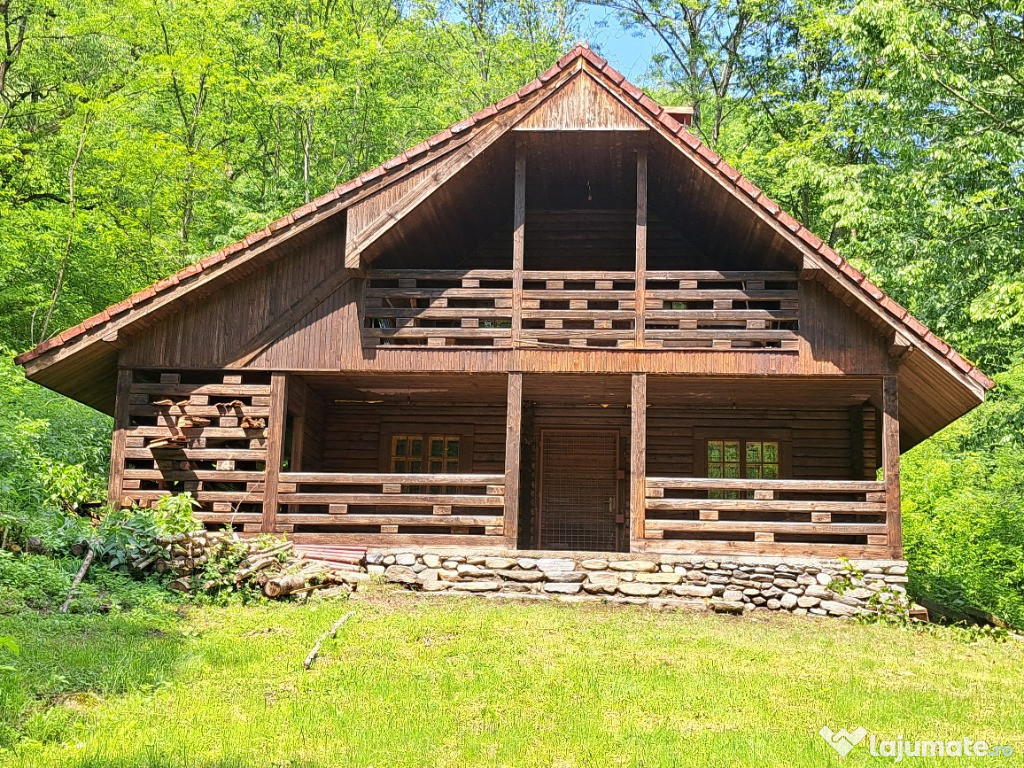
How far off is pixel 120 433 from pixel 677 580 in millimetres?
8328

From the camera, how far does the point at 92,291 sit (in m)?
25.7

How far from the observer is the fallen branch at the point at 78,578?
980 cm

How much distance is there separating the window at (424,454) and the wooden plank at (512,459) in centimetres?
415

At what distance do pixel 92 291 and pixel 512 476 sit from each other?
1732cm

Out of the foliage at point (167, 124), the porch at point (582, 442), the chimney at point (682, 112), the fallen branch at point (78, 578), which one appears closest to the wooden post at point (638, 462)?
the porch at point (582, 442)

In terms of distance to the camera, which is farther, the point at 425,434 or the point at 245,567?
the point at 425,434

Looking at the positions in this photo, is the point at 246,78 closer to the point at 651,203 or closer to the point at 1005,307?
the point at 651,203

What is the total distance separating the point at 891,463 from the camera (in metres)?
13.0

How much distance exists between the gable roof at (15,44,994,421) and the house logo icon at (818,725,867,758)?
23.2 feet

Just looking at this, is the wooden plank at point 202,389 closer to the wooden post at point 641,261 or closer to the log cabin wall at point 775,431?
the wooden post at point 641,261

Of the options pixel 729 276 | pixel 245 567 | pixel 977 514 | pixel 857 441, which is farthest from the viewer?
pixel 977 514

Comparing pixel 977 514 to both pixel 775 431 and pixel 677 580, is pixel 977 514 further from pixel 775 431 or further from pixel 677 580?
pixel 677 580

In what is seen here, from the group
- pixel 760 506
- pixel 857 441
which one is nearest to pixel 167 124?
pixel 857 441

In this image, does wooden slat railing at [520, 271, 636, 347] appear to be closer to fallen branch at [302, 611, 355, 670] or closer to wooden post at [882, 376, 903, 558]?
wooden post at [882, 376, 903, 558]
